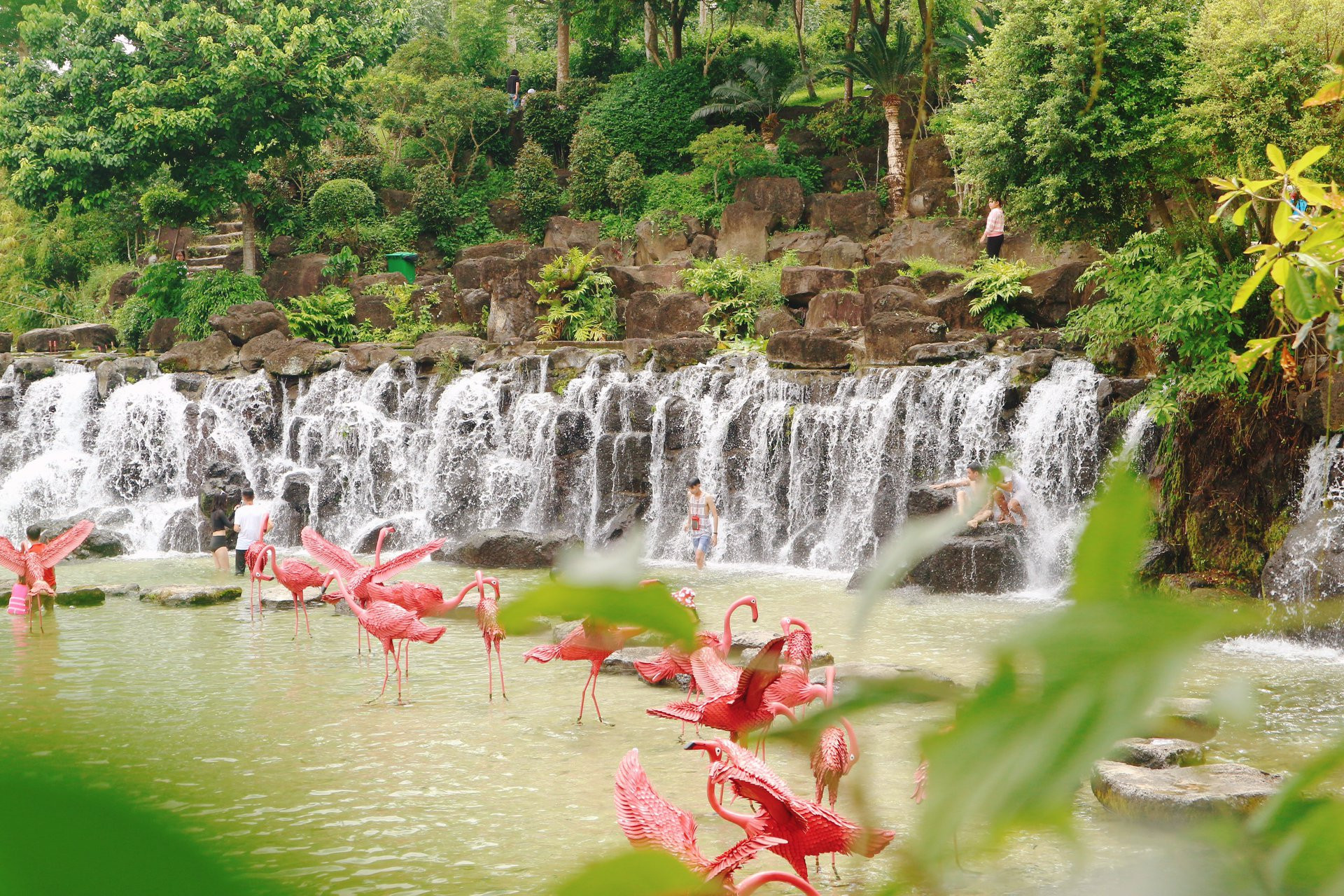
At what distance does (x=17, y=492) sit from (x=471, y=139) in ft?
46.4

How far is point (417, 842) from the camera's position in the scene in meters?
4.14

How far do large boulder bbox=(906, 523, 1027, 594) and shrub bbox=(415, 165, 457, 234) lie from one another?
16.9m

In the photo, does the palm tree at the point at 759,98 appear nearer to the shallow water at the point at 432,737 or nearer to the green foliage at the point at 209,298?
the green foliage at the point at 209,298

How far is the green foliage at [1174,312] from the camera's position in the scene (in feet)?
29.4

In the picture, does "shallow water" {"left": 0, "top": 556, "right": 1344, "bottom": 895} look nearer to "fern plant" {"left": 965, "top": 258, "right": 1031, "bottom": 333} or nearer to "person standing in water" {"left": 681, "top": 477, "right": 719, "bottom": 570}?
"person standing in water" {"left": 681, "top": 477, "right": 719, "bottom": 570}

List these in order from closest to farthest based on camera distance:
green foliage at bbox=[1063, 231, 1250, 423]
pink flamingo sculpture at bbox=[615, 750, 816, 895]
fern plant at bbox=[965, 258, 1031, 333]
A: pink flamingo sculpture at bbox=[615, 750, 816, 895] → green foliage at bbox=[1063, 231, 1250, 423] → fern plant at bbox=[965, 258, 1031, 333]

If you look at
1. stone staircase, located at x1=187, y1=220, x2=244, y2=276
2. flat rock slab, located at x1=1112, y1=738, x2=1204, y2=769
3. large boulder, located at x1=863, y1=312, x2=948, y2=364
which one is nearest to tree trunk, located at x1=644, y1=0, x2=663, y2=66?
stone staircase, located at x1=187, y1=220, x2=244, y2=276

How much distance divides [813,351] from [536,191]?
474 inches

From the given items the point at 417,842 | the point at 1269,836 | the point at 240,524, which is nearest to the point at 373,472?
the point at 240,524

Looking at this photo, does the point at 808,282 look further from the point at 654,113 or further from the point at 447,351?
the point at 654,113

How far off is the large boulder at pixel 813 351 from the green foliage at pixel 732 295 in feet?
8.26

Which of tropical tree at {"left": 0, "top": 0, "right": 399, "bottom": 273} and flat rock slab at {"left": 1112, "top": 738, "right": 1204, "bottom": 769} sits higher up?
tropical tree at {"left": 0, "top": 0, "right": 399, "bottom": 273}

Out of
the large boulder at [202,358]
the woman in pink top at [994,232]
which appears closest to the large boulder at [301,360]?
the large boulder at [202,358]

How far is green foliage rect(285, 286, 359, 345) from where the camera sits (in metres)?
18.8
